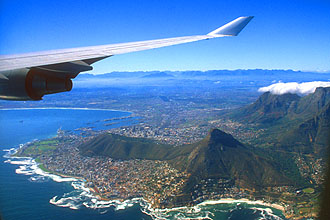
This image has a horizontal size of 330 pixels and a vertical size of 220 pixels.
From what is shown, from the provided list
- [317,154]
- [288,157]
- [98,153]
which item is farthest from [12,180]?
[317,154]

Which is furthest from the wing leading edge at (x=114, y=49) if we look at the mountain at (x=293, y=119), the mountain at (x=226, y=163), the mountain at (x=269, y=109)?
the mountain at (x=269, y=109)

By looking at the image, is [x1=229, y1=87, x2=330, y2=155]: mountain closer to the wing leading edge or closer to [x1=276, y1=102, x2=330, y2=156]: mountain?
[x1=276, y1=102, x2=330, y2=156]: mountain

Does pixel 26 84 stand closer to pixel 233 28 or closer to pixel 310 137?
pixel 233 28

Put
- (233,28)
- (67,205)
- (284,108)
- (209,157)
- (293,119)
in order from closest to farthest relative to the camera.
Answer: (233,28) → (67,205) → (209,157) → (293,119) → (284,108)

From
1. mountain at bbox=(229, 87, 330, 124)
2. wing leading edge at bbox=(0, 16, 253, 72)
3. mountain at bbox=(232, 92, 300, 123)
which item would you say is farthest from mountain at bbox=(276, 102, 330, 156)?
wing leading edge at bbox=(0, 16, 253, 72)

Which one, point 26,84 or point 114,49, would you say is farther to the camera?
point 114,49

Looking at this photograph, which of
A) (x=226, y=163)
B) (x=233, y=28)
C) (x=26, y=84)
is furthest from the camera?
(x=226, y=163)

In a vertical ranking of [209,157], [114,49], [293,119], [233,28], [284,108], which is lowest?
[209,157]

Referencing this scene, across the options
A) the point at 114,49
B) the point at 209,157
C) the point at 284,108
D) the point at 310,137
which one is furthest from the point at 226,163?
the point at 284,108
